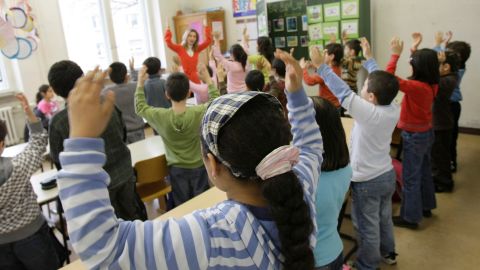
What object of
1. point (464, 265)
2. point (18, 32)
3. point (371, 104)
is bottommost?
point (464, 265)

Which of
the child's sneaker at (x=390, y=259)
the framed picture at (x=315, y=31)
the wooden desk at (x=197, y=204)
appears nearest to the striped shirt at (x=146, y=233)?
the wooden desk at (x=197, y=204)

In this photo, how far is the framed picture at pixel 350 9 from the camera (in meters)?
4.95

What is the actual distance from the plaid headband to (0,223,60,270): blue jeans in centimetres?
144

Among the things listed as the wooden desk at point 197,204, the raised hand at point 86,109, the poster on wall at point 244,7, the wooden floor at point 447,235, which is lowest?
the wooden floor at point 447,235

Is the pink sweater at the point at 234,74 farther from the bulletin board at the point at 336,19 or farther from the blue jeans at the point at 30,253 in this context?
the blue jeans at the point at 30,253

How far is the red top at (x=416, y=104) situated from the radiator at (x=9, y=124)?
16.6ft

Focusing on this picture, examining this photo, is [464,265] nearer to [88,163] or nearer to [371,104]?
[371,104]

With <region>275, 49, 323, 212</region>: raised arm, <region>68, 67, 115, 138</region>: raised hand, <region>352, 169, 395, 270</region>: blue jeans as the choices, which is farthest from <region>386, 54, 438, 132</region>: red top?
<region>68, 67, 115, 138</region>: raised hand

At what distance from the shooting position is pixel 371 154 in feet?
6.58

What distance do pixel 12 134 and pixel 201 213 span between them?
5.52 m

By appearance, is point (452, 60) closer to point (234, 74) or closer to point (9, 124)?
point (234, 74)

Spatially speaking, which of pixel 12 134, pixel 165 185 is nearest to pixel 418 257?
pixel 165 185

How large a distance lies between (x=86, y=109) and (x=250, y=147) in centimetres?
31

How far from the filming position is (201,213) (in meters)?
0.75
